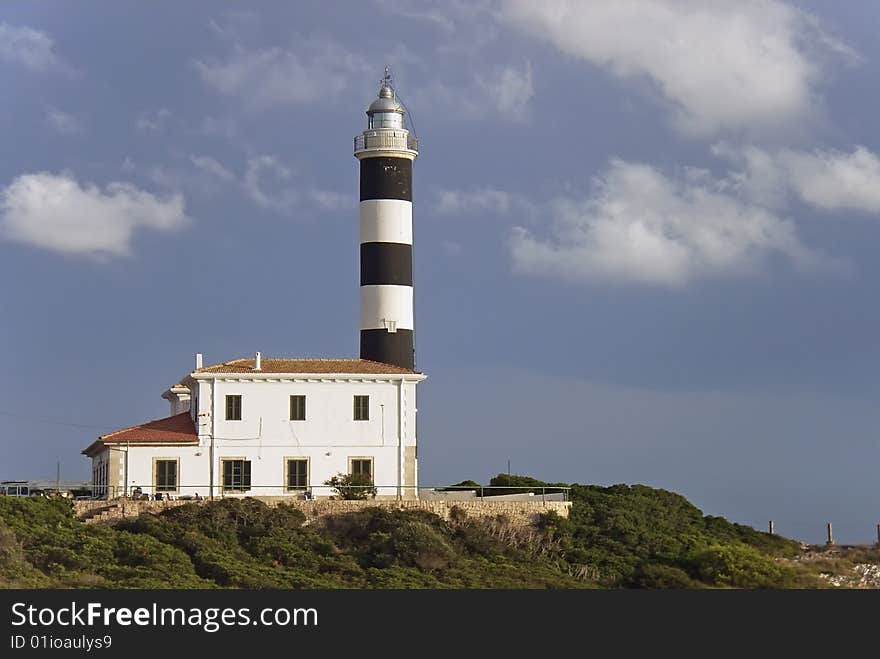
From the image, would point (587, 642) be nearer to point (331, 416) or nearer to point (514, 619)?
point (514, 619)

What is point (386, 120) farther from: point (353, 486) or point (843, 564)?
point (843, 564)

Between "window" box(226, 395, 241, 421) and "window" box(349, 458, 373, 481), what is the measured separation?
3.16m

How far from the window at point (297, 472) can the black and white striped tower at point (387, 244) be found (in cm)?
517

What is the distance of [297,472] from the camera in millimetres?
45812

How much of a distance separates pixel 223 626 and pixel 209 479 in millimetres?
14499

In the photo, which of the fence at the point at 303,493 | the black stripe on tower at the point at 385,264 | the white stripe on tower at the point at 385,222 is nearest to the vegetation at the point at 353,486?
the fence at the point at 303,493

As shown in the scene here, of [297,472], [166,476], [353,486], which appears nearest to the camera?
[353,486]

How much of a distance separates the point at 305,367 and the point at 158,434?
418 centimetres

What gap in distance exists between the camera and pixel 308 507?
4344cm

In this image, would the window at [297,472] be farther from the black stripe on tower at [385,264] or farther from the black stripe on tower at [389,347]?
the black stripe on tower at [385,264]

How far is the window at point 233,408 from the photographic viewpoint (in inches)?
1805

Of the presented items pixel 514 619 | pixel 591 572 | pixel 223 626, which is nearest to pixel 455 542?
pixel 591 572

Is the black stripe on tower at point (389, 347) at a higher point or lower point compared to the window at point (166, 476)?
higher

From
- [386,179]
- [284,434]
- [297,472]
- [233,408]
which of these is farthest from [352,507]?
[386,179]
